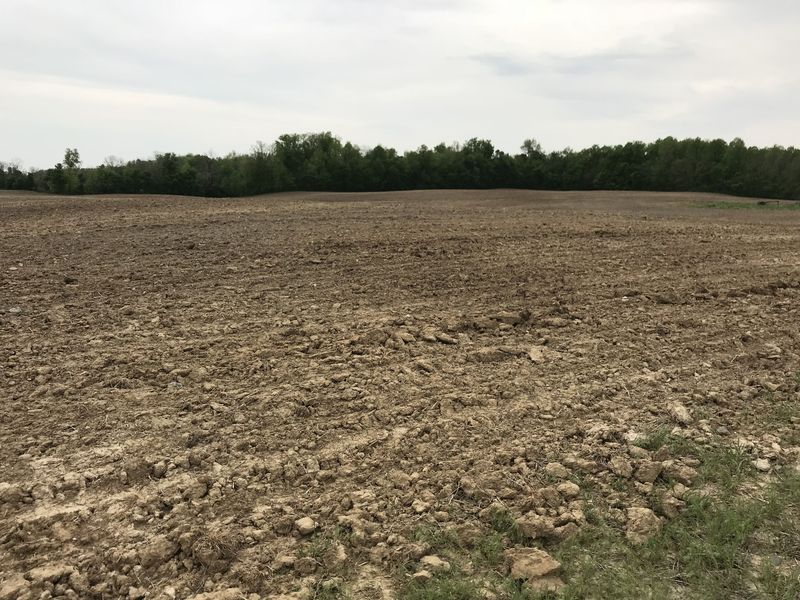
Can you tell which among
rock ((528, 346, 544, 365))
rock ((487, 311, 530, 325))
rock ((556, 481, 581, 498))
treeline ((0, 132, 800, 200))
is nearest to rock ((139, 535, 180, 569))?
rock ((556, 481, 581, 498))

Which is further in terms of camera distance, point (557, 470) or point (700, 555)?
point (557, 470)

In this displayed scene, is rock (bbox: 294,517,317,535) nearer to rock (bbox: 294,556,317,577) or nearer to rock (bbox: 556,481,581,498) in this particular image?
rock (bbox: 294,556,317,577)

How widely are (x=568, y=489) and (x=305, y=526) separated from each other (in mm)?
1377

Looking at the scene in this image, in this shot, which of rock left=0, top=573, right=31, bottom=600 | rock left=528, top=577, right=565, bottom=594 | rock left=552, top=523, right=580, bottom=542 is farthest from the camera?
rock left=552, top=523, right=580, bottom=542

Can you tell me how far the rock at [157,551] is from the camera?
8.20 feet

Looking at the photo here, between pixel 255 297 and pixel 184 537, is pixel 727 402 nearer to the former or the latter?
pixel 184 537

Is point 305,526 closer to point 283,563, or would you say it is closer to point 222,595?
point 283,563

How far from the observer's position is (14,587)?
234 cm

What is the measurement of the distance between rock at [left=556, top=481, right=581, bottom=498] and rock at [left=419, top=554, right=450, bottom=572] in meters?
0.80

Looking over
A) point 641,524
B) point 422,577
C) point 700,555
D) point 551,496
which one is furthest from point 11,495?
point 700,555

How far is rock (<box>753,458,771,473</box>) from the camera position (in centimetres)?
323

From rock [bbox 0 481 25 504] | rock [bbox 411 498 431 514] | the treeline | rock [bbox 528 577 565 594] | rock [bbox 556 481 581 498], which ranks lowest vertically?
rock [bbox 528 577 565 594]

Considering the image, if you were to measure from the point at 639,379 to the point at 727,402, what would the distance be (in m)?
0.58

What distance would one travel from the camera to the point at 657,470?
315 centimetres
